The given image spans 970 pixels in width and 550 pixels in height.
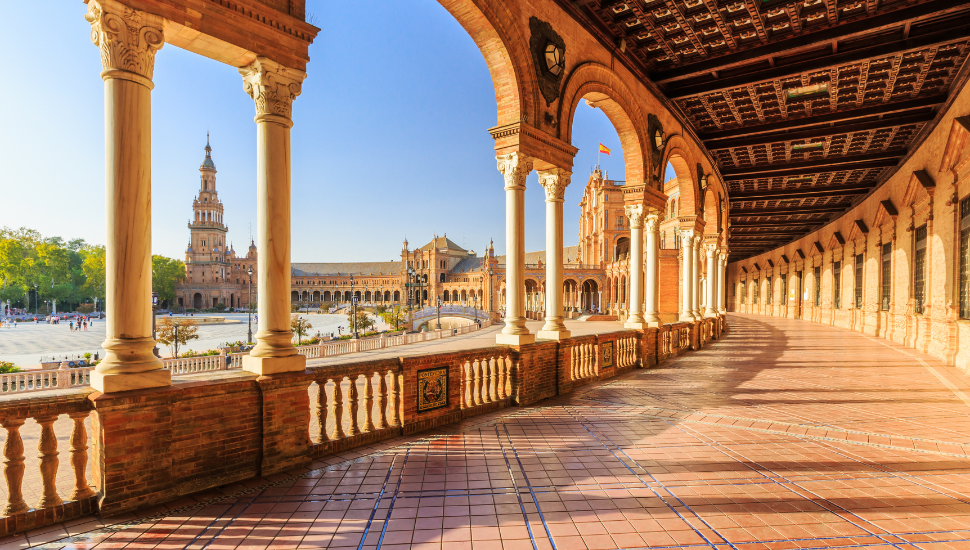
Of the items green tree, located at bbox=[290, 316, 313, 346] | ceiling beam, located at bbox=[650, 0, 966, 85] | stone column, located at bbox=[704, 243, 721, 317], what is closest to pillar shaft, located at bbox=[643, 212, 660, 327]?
ceiling beam, located at bbox=[650, 0, 966, 85]

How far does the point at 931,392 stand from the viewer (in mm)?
8070

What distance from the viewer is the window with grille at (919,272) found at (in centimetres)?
1416

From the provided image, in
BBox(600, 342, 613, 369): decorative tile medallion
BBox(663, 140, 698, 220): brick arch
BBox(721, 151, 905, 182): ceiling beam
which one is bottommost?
BBox(600, 342, 613, 369): decorative tile medallion

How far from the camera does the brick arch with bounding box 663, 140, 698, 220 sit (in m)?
13.6

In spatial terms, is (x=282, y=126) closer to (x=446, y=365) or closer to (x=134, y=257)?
(x=134, y=257)

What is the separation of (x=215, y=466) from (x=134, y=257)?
1862mm

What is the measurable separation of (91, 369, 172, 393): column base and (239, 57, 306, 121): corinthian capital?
259cm

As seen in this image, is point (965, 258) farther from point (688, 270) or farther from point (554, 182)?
point (554, 182)

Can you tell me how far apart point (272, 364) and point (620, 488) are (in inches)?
131

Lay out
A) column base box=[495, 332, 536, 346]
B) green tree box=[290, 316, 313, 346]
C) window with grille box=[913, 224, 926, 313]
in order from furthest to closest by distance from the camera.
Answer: green tree box=[290, 316, 313, 346] → window with grille box=[913, 224, 926, 313] → column base box=[495, 332, 536, 346]

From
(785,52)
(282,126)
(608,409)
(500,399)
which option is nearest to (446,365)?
(500,399)

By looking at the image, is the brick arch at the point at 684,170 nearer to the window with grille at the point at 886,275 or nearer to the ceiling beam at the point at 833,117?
the ceiling beam at the point at 833,117

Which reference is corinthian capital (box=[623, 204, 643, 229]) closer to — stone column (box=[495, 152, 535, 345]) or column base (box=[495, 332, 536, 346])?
stone column (box=[495, 152, 535, 345])

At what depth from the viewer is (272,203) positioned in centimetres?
473
